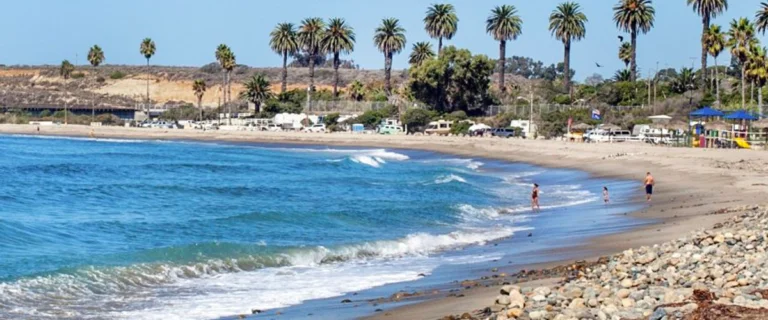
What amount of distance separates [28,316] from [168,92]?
18204 centimetres

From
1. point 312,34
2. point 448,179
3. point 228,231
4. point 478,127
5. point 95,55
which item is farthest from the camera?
point 95,55

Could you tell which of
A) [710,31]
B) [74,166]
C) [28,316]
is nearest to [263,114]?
[710,31]

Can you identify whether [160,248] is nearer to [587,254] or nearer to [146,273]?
[146,273]

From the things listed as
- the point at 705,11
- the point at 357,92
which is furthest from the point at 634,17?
the point at 357,92

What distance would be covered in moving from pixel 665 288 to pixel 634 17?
290 feet

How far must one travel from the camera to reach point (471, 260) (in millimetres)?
20344

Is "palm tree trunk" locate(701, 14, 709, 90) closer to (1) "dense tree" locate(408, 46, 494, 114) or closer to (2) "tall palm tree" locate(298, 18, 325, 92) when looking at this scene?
(1) "dense tree" locate(408, 46, 494, 114)

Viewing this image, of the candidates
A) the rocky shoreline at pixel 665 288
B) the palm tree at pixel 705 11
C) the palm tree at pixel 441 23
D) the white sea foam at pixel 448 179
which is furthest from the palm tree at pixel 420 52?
the rocky shoreline at pixel 665 288

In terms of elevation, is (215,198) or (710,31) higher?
(710,31)

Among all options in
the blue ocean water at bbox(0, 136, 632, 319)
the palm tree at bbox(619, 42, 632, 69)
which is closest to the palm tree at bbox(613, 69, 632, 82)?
the palm tree at bbox(619, 42, 632, 69)

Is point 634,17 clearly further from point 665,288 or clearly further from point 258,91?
point 665,288

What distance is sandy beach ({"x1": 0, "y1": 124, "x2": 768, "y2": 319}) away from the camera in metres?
19.8

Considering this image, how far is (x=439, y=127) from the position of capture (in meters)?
97.9

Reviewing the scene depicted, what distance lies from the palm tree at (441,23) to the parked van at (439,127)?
2004 centimetres
